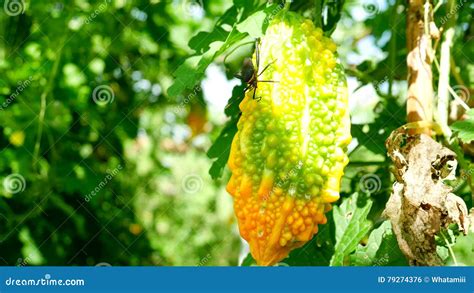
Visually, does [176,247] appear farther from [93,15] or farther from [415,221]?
[415,221]

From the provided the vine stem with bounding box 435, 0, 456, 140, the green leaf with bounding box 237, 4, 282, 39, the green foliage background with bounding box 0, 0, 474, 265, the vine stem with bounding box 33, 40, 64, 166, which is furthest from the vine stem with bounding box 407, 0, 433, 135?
the vine stem with bounding box 33, 40, 64, 166

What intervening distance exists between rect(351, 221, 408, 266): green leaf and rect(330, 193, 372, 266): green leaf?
0.09 feet

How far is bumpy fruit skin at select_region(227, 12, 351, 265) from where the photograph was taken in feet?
4.67

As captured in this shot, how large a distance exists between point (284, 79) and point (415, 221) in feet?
1.30

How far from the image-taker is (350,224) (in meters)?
1.76

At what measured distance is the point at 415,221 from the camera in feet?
4.73

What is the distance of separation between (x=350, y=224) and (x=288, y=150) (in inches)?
16.6

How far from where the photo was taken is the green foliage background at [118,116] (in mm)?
1889

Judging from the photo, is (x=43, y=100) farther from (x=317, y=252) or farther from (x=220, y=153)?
(x=317, y=252)

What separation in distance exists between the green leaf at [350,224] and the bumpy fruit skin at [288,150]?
25 centimetres

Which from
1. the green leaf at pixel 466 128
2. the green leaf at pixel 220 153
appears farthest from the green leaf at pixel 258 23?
the green leaf at pixel 466 128

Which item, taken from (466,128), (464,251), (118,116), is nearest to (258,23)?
(466,128)

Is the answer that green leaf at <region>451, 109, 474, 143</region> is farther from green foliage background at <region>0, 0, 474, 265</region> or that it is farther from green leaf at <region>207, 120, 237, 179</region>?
green leaf at <region>207, 120, 237, 179</region>

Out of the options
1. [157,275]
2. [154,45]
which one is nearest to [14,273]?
[157,275]
